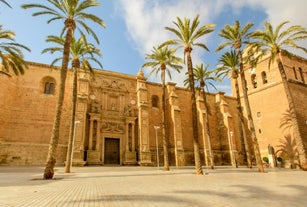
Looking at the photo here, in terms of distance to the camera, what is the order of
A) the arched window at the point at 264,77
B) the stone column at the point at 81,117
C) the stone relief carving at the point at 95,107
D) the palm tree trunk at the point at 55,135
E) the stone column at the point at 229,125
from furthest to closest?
the arched window at the point at 264,77 → the stone column at the point at 229,125 → the stone relief carving at the point at 95,107 → the stone column at the point at 81,117 → the palm tree trunk at the point at 55,135

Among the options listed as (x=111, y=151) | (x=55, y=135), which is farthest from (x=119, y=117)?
(x=55, y=135)

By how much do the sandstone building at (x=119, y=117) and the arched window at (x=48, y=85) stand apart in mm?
100

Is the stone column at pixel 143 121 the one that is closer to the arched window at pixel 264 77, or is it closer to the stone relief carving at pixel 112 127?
the stone relief carving at pixel 112 127

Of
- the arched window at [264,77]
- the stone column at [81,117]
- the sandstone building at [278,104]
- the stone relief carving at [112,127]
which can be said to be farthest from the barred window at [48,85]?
the arched window at [264,77]

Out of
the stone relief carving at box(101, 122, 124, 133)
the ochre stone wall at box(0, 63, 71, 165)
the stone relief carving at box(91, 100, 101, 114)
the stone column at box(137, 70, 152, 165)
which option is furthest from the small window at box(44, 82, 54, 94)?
the stone column at box(137, 70, 152, 165)

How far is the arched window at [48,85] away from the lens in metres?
21.5

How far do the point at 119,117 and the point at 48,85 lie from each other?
29.2 ft

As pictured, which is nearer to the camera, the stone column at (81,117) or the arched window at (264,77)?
the stone column at (81,117)

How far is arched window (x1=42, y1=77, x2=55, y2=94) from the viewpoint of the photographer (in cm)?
2147

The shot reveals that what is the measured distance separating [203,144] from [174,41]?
16698 millimetres

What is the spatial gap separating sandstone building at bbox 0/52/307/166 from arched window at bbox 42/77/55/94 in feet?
0.33

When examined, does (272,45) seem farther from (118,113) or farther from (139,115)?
(118,113)

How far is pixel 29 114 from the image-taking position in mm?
19672

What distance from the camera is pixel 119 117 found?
77.9 ft
